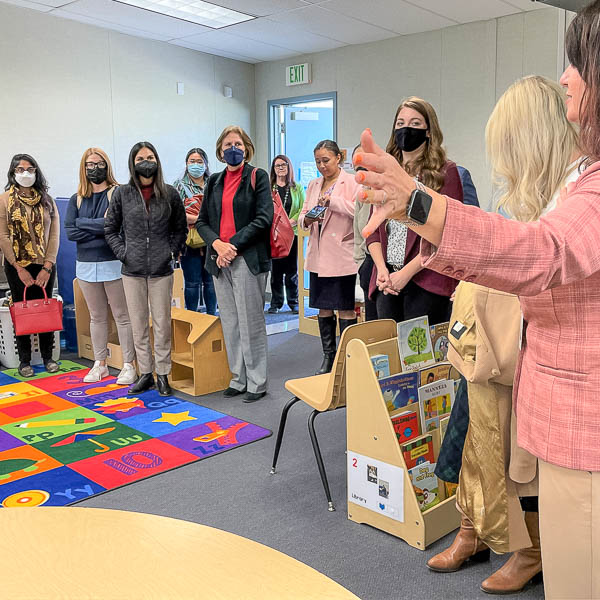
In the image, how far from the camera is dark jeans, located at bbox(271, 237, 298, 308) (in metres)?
6.93

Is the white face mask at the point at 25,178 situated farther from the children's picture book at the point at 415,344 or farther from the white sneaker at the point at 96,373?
the children's picture book at the point at 415,344

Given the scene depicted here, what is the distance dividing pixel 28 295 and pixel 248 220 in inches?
75.0

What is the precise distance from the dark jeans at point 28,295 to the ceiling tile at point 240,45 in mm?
3153

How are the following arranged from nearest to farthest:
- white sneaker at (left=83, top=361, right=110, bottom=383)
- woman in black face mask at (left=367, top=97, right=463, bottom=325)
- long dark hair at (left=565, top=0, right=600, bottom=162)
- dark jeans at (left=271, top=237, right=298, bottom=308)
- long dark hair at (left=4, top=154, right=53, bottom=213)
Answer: long dark hair at (left=565, top=0, right=600, bottom=162)
woman in black face mask at (left=367, top=97, right=463, bottom=325)
white sneaker at (left=83, top=361, right=110, bottom=383)
long dark hair at (left=4, top=154, right=53, bottom=213)
dark jeans at (left=271, top=237, right=298, bottom=308)

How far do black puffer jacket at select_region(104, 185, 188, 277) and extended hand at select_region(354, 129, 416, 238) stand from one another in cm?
327

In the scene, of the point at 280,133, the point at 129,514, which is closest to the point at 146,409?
the point at 129,514

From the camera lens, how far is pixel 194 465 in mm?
3051

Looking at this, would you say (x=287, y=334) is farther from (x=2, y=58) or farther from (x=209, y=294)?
(x=2, y=58)

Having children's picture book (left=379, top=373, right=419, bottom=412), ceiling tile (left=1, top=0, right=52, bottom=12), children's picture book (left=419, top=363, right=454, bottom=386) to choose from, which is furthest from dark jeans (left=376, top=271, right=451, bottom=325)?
ceiling tile (left=1, top=0, right=52, bottom=12)

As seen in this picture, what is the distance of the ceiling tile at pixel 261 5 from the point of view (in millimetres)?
5367

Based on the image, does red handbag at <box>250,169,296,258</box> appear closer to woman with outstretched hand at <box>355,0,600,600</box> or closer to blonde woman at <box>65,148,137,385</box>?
blonde woman at <box>65,148,137,385</box>

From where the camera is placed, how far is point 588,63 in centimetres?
91

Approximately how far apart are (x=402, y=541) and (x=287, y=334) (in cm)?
368

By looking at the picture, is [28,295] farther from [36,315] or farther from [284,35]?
[284,35]
